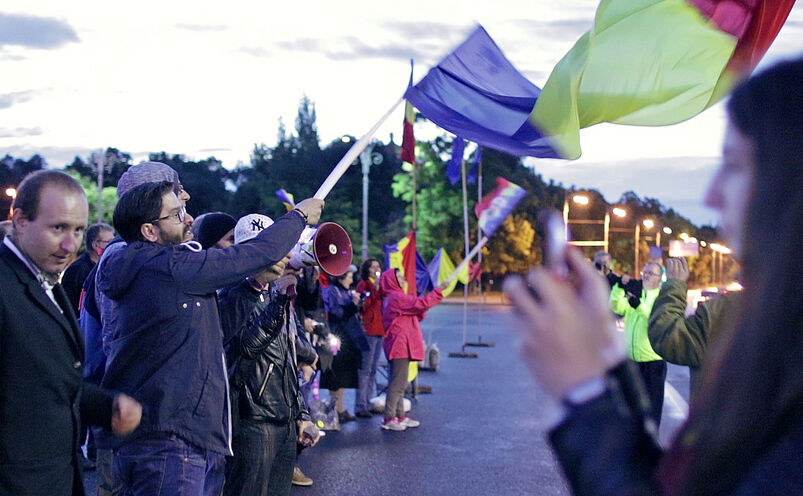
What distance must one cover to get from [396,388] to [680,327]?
6088 millimetres

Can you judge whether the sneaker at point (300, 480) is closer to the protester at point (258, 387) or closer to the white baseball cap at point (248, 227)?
the protester at point (258, 387)

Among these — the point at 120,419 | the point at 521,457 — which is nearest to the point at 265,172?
the point at 521,457

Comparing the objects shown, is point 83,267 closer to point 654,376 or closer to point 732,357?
point 654,376

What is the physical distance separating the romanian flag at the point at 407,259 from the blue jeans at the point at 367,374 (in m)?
1.82

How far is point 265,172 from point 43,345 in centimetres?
6490

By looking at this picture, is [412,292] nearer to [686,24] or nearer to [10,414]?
[686,24]

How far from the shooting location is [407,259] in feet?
45.1

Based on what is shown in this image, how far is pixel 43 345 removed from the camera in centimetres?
273

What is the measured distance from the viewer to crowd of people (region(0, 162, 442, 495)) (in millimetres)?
2719

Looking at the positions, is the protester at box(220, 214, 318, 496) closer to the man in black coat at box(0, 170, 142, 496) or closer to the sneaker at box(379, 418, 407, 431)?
the man in black coat at box(0, 170, 142, 496)

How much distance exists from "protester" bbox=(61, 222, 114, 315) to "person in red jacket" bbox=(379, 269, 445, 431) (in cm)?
379

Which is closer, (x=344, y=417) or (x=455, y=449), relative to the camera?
(x=455, y=449)

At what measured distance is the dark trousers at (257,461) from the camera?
434cm

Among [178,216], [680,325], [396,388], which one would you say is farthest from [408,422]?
[178,216]
